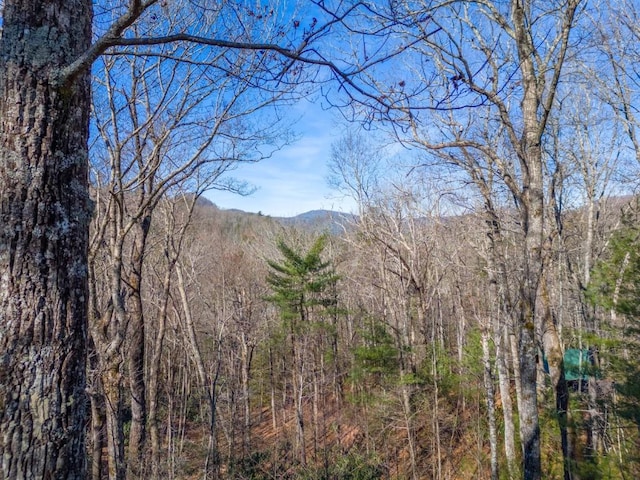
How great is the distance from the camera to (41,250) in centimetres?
140

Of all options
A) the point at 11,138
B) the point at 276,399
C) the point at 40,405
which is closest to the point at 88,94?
the point at 11,138

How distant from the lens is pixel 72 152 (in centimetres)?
152

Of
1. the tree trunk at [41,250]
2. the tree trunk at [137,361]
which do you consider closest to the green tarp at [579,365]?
the tree trunk at [41,250]

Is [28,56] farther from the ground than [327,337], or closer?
farther from the ground

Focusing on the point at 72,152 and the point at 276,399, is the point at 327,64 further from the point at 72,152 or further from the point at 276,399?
the point at 276,399

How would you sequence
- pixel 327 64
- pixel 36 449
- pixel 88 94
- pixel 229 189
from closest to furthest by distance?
pixel 36 449, pixel 88 94, pixel 327 64, pixel 229 189

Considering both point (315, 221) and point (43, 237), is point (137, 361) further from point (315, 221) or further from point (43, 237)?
point (315, 221)

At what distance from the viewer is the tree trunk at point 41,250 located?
1.34 metres

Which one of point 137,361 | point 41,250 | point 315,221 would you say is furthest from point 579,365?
point 315,221

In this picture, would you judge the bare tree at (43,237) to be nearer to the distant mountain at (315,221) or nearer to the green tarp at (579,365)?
the green tarp at (579,365)

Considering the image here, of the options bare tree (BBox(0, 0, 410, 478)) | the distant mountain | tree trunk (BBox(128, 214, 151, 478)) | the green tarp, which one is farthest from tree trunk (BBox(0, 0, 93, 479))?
the distant mountain

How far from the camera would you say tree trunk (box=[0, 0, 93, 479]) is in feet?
4.40

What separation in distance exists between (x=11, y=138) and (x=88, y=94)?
373 millimetres

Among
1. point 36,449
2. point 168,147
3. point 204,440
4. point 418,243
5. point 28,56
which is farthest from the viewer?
point 204,440
